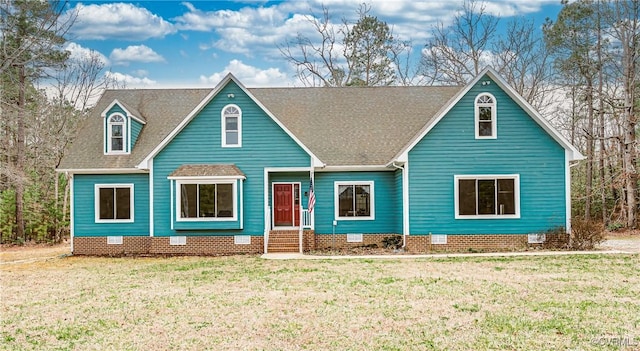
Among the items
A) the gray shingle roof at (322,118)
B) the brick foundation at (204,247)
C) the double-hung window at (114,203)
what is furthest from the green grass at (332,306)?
the gray shingle roof at (322,118)

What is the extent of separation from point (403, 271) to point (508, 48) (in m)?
27.1

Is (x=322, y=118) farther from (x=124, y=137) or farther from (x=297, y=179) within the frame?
(x=124, y=137)

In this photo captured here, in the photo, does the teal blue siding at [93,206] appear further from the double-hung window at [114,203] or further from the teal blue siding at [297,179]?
the teal blue siding at [297,179]

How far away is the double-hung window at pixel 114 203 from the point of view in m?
23.2

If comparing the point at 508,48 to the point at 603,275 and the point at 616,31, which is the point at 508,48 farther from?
the point at 603,275

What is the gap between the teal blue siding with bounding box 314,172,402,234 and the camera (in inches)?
910

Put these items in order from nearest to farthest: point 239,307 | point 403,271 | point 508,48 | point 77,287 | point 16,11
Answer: point 239,307 → point 77,287 → point 403,271 → point 16,11 → point 508,48

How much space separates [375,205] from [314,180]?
232 cm

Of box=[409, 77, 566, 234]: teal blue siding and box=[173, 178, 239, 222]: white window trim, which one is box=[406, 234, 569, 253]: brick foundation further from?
box=[173, 178, 239, 222]: white window trim

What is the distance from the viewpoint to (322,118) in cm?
2534

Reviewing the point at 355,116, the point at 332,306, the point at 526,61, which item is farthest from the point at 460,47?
the point at 332,306

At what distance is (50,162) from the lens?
34.9 meters

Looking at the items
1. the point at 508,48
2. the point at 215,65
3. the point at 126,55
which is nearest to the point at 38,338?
the point at 215,65

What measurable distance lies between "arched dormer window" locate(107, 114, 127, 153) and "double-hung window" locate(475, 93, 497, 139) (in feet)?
40.6
